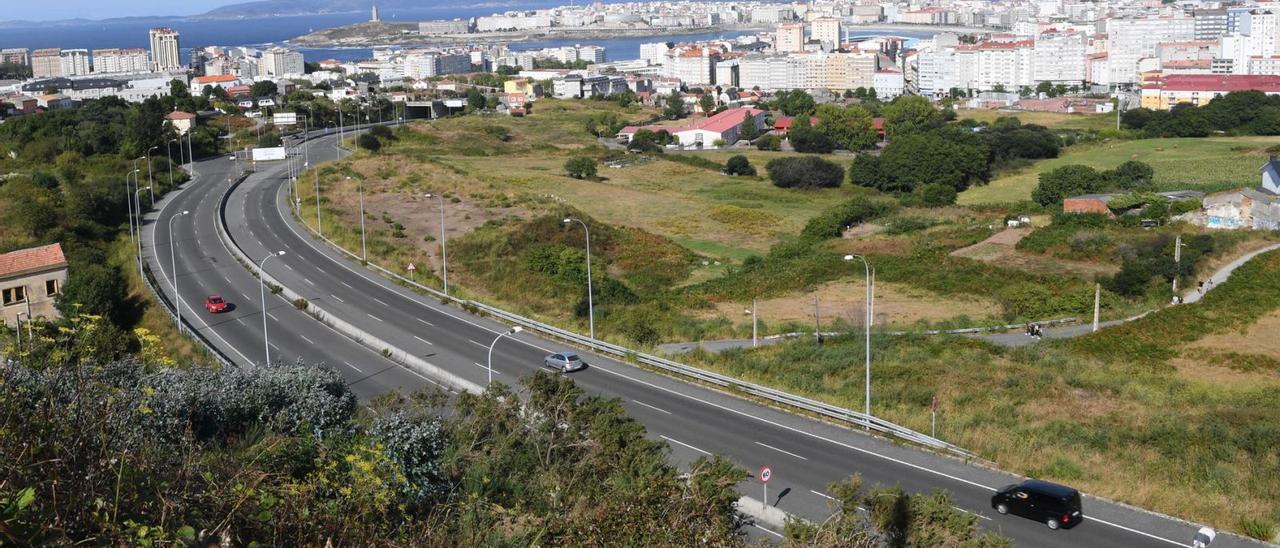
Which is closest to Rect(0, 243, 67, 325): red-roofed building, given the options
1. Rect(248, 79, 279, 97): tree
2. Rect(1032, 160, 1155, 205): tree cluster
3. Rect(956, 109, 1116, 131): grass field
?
Rect(1032, 160, 1155, 205): tree cluster

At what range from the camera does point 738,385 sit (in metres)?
25.5

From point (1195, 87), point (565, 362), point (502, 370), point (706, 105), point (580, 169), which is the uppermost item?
point (1195, 87)

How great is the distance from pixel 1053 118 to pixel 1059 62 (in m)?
55.1

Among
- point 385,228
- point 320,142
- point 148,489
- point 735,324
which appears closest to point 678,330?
point 735,324

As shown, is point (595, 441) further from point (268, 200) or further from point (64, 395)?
point (268, 200)

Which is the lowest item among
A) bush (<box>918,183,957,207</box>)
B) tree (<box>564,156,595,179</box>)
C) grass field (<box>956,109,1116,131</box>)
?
bush (<box>918,183,957,207</box>)

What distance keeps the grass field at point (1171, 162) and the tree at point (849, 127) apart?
17.0 m

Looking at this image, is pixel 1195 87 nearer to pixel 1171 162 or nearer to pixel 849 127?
pixel 849 127

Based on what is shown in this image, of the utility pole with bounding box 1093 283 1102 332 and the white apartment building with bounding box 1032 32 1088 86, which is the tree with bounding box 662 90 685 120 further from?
the utility pole with bounding box 1093 283 1102 332

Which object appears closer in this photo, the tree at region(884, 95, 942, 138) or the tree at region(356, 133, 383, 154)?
the tree at region(356, 133, 383, 154)

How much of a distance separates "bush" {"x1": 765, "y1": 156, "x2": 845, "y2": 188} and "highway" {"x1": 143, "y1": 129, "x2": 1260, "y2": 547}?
3023 centimetres

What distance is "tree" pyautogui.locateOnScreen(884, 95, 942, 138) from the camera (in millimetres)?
96500

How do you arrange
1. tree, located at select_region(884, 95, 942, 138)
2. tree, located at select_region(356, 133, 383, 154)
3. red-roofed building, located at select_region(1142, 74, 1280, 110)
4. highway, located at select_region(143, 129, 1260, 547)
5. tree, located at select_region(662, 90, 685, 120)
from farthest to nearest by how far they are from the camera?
tree, located at select_region(662, 90, 685, 120), red-roofed building, located at select_region(1142, 74, 1280, 110), tree, located at select_region(884, 95, 942, 138), tree, located at select_region(356, 133, 383, 154), highway, located at select_region(143, 129, 1260, 547)

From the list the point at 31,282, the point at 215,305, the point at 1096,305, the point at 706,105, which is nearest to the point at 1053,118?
the point at 706,105
